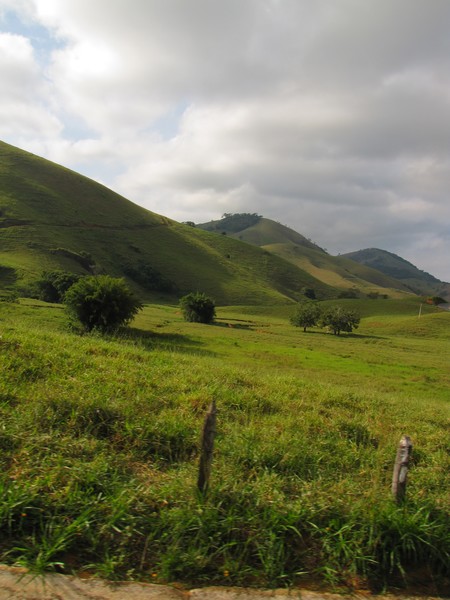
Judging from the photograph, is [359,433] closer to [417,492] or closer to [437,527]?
[417,492]

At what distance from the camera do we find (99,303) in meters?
36.1

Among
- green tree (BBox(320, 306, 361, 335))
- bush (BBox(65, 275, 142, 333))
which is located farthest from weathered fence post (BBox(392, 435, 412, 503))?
green tree (BBox(320, 306, 361, 335))

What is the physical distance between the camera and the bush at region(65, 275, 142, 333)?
3578 centimetres

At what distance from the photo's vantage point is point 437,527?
3.86 m

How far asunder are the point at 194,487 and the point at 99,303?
34014 millimetres

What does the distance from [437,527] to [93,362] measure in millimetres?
6892

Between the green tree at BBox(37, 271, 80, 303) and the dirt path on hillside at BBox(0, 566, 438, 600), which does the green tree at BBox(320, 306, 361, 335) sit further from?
the dirt path on hillside at BBox(0, 566, 438, 600)

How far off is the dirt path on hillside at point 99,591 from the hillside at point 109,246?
2936 inches

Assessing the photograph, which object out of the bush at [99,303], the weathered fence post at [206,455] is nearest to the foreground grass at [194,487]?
the weathered fence post at [206,455]

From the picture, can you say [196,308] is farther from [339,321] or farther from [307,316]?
[339,321]

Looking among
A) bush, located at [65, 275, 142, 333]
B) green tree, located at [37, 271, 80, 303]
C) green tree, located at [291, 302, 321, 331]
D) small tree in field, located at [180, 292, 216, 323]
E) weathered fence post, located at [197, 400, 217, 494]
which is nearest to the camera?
weathered fence post, located at [197, 400, 217, 494]

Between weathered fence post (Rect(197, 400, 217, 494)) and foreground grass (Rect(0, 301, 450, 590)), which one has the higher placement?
weathered fence post (Rect(197, 400, 217, 494))

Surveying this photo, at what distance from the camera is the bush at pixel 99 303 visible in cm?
3578

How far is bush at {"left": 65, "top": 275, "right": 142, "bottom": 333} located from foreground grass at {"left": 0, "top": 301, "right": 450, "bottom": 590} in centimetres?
2871
